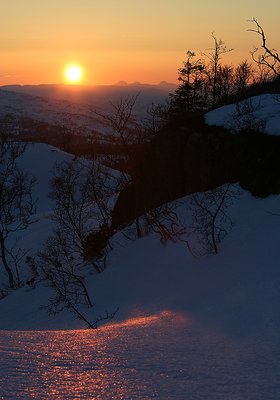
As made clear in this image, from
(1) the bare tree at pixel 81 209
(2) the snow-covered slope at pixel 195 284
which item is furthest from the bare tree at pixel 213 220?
(1) the bare tree at pixel 81 209

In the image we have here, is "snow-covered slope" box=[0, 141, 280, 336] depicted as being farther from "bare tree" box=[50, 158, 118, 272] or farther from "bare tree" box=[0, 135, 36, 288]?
"bare tree" box=[0, 135, 36, 288]

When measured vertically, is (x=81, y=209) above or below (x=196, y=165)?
below

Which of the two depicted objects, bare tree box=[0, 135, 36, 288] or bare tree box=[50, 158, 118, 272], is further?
bare tree box=[0, 135, 36, 288]

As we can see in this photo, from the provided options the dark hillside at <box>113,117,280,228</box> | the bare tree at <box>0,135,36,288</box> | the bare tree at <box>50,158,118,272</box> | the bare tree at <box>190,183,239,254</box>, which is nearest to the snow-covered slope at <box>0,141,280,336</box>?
the bare tree at <box>190,183,239,254</box>

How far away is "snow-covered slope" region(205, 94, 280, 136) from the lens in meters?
17.0

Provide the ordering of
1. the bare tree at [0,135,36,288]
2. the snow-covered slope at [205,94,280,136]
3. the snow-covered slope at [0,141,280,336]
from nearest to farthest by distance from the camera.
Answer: the snow-covered slope at [0,141,280,336] → the snow-covered slope at [205,94,280,136] → the bare tree at [0,135,36,288]

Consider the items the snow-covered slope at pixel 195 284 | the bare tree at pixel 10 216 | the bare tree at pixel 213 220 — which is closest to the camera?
the snow-covered slope at pixel 195 284

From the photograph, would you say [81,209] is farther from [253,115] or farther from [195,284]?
[253,115]

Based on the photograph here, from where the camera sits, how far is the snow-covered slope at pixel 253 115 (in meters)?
17.0

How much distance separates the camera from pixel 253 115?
17.8 meters

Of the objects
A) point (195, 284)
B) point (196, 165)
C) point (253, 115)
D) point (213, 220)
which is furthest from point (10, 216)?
point (195, 284)

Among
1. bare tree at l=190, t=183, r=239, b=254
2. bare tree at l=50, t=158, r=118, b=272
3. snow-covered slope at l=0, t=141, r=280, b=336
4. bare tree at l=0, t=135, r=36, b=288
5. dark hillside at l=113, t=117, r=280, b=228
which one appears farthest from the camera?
bare tree at l=0, t=135, r=36, b=288

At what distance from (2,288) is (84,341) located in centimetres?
1811

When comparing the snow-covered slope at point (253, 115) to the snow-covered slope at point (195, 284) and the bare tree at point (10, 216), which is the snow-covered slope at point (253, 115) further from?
the bare tree at point (10, 216)
